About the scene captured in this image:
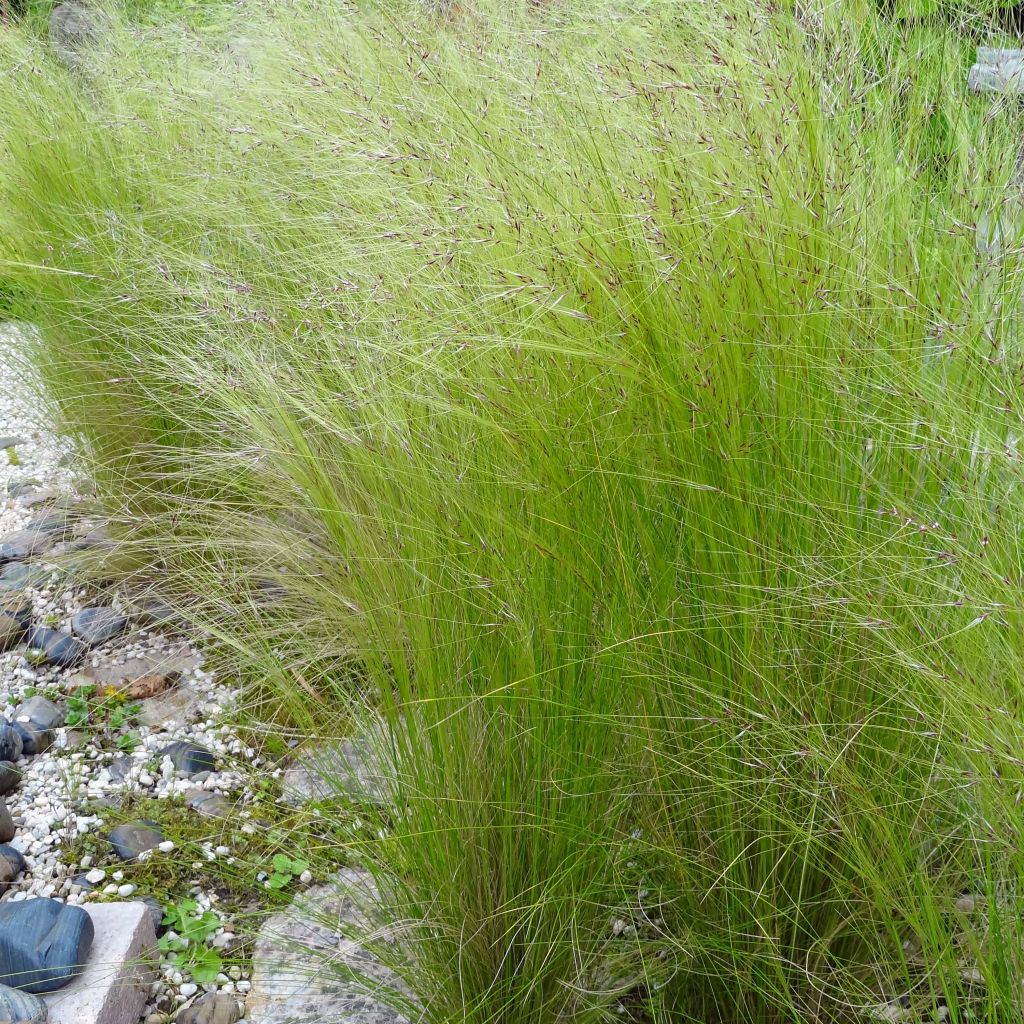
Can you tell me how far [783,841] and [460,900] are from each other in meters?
0.43

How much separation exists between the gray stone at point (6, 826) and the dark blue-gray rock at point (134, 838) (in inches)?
8.0

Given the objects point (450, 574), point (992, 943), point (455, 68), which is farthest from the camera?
point (455, 68)

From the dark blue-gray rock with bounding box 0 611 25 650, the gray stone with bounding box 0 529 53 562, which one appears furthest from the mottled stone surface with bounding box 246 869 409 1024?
the gray stone with bounding box 0 529 53 562

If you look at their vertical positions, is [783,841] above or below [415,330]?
below

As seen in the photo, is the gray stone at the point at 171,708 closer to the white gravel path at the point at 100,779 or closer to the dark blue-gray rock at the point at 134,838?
the white gravel path at the point at 100,779

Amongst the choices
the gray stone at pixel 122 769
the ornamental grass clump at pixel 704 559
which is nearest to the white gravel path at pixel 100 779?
the gray stone at pixel 122 769

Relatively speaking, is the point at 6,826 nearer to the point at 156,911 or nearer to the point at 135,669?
the point at 156,911

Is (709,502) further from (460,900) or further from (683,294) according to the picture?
(460,900)

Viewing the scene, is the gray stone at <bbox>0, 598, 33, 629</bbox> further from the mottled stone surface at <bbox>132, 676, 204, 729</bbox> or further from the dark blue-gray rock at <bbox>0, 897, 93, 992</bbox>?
the dark blue-gray rock at <bbox>0, 897, 93, 992</bbox>

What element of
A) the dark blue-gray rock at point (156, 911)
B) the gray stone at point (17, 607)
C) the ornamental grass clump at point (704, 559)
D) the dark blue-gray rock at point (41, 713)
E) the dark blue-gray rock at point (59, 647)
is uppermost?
the ornamental grass clump at point (704, 559)

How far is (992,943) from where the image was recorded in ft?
3.72

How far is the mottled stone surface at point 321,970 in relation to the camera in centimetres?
153

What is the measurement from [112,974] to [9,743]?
752mm

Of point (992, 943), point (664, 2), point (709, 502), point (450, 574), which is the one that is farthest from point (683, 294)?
point (664, 2)
